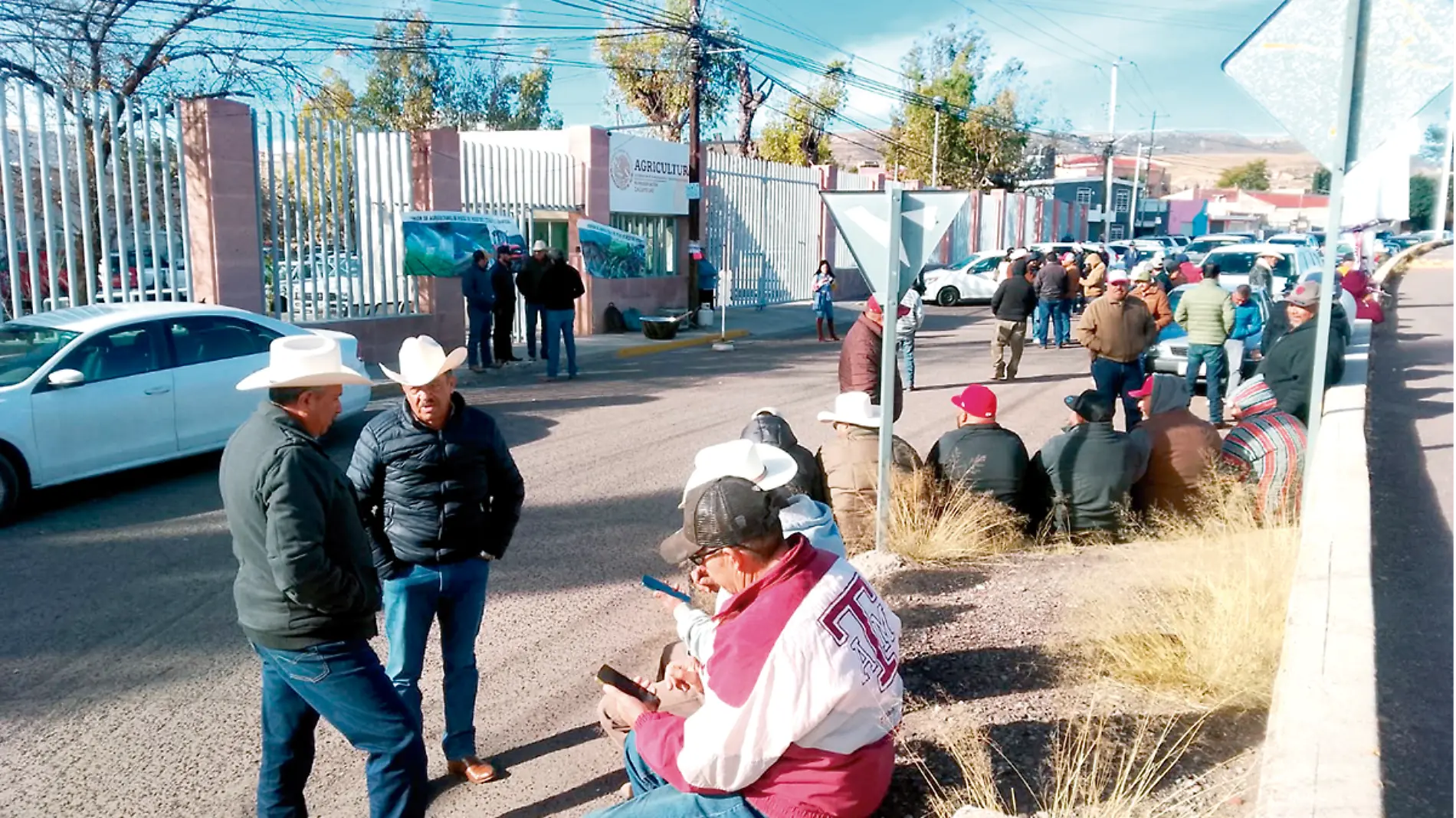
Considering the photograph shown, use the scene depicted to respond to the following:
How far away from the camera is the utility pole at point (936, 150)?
44281 mm

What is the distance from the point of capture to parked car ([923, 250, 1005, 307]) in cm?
3017

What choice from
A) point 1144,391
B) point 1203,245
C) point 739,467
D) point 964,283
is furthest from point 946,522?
point 1203,245

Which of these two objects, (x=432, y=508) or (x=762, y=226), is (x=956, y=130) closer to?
(x=762, y=226)

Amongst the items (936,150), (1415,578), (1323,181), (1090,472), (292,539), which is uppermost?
(1323,181)

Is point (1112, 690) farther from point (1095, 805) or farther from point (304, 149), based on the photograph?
point (304, 149)

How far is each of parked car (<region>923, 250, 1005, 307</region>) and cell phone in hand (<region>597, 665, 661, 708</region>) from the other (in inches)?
1092

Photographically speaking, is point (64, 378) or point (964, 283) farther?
point (964, 283)

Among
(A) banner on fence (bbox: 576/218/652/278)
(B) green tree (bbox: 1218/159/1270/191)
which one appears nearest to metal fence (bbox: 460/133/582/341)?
(A) banner on fence (bbox: 576/218/652/278)

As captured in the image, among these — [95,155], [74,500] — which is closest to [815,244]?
[95,155]

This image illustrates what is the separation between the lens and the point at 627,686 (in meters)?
3.28

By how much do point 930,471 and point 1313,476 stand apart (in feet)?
7.09

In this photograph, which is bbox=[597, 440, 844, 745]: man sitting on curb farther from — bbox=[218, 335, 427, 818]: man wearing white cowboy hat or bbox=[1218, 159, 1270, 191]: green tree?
bbox=[1218, 159, 1270, 191]: green tree

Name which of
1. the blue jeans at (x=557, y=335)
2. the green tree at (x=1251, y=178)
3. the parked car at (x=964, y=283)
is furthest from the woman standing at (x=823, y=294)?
the green tree at (x=1251, y=178)

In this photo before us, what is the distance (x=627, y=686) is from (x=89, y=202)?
1210cm
